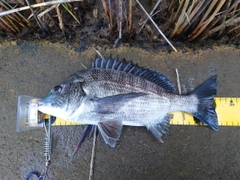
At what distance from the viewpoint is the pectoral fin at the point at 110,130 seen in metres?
2.60

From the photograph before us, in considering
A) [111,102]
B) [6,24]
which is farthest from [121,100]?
[6,24]

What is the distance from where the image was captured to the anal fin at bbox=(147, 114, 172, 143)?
2.76 meters

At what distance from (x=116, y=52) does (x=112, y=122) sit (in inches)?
39.0

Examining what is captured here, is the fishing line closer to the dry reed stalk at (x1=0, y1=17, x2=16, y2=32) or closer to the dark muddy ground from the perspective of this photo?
the dark muddy ground

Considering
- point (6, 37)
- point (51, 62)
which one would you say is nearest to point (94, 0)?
point (51, 62)

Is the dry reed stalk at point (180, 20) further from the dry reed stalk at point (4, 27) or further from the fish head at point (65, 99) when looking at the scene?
the dry reed stalk at point (4, 27)

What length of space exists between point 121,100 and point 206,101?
1.06m

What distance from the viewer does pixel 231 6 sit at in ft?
8.55

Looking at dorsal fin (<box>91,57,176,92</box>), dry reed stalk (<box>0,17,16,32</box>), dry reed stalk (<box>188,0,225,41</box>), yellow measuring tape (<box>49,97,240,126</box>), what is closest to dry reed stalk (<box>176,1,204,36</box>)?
dry reed stalk (<box>188,0,225,41</box>)

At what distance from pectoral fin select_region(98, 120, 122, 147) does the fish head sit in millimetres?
395

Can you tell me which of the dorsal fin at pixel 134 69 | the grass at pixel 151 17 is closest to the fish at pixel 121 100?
the dorsal fin at pixel 134 69

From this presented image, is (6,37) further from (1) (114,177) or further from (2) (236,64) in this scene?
(2) (236,64)

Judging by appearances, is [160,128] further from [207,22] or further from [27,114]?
[27,114]

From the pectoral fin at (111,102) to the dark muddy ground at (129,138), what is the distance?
1.54 feet
